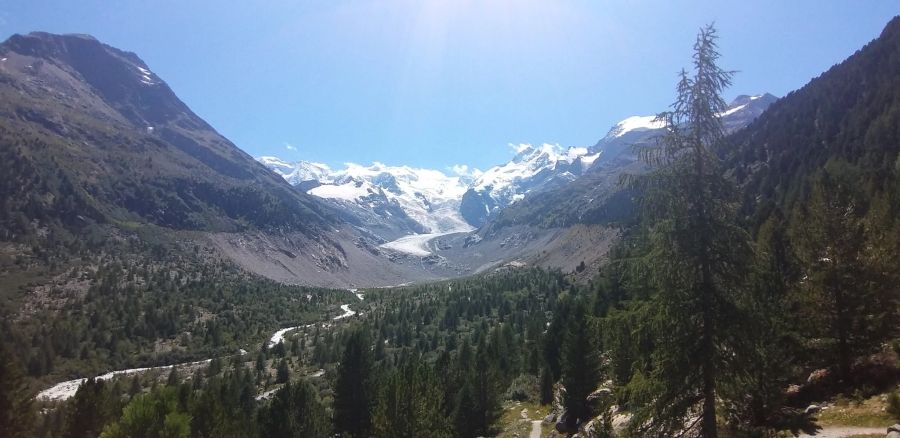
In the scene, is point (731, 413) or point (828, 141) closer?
point (731, 413)

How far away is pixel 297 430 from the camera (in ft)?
173

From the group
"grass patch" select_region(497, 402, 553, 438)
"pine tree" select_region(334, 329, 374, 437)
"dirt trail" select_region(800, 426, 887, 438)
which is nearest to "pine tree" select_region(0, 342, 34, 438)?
"pine tree" select_region(334, 329, 374, 437)

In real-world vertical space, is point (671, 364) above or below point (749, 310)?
below

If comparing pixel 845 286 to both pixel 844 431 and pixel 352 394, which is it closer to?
pixel 844 431

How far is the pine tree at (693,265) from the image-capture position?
1797cm

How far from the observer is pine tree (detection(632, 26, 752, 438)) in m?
18.0

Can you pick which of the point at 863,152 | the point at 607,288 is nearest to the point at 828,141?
the point at 863,152

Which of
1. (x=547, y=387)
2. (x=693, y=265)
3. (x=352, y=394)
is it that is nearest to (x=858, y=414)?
(x=693, y=265)

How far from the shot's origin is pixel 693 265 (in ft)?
59.7

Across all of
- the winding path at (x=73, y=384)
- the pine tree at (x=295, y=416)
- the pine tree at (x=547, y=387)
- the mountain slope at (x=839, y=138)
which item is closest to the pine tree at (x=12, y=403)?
the pine tree at (x=295, y=416)

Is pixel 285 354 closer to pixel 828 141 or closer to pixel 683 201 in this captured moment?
pixel 683 201

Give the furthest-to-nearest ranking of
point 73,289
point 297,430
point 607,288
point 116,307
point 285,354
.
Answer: point 73,289 → point 116,307 → point 285,354 → point 607,288 → point 297,430

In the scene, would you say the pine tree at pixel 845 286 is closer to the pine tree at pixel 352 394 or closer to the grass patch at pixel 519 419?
the grass patch at pixel 519 419

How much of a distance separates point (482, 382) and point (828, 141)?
161 meters
